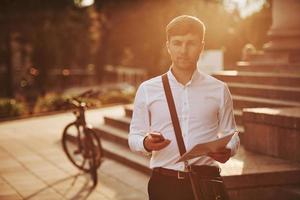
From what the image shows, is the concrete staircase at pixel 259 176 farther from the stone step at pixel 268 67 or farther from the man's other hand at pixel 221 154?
the stone step at pixel 268 67

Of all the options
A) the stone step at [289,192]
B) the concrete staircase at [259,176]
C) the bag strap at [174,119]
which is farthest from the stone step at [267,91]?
the bag strap at [174,119]

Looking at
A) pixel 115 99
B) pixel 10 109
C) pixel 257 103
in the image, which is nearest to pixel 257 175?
pixel 257 103

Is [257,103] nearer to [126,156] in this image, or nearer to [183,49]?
[126,156]

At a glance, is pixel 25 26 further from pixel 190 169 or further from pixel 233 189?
pixel 190 169

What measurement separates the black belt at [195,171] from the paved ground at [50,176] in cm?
Answer: 429

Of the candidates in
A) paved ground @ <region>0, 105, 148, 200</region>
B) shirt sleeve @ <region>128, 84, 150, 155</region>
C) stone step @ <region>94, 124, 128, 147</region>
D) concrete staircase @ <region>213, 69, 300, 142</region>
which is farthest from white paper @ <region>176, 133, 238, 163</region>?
stone step @ <region>94, 124, 128, 147</region>

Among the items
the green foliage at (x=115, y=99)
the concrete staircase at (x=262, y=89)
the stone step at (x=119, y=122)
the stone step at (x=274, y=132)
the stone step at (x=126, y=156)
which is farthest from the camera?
the green foliage at (x=115, y=99)

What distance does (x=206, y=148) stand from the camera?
3.50 m

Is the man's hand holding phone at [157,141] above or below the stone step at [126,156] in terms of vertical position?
above

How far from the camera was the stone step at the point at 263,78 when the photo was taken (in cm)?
1141

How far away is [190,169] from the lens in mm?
3768

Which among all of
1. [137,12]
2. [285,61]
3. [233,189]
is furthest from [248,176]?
[137,12]

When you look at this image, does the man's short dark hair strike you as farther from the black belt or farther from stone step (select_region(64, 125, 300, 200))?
stone step (select_region(64, 125, 300, 200))

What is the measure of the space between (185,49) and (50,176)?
6.47 meters
